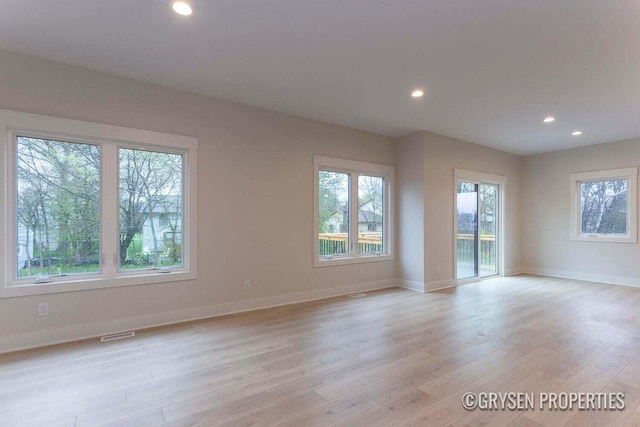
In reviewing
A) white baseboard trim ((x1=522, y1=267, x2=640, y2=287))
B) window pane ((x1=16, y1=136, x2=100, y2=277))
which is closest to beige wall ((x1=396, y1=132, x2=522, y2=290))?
white baseboard trim ((x1=522, y1=267, x2=640, y2=287))

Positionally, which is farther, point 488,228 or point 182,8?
point 488,228

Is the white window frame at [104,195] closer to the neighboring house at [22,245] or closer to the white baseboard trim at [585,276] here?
the neighboring house at [22,245]

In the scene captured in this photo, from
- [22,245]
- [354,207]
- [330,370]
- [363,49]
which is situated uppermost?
[363,49]

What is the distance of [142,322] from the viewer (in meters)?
3.49

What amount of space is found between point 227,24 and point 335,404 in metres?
2.82

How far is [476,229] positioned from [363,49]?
4.82 m

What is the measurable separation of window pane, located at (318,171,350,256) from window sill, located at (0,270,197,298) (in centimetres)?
202

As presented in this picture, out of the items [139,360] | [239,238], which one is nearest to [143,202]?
[239,238]

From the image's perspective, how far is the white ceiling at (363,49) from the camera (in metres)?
2.30

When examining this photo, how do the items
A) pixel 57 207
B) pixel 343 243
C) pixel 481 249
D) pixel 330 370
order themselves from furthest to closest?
pixel 481 249 → pixel 343 243 → pixel 57 207 → pixel 330 370

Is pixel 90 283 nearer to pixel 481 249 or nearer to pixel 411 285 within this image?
pixel 411 285

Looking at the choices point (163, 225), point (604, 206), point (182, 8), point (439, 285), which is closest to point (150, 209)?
point (163, 225)

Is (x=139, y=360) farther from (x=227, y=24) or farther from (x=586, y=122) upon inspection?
(x=586, y=122)

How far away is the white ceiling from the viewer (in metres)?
2.30
